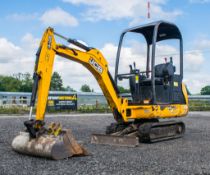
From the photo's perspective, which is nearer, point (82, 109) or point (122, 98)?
point (122, 98)

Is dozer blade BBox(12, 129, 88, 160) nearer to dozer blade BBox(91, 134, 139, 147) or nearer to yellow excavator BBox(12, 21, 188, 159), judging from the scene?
yellow excavator BBox(12, 21, 188, 159)

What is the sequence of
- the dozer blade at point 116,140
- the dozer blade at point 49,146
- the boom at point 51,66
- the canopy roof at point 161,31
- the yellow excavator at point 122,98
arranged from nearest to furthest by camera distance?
1. the dozer blade at point 49,146
2. the yellow excavator at point 122,98
3. the boom at point 51,66
4. the dozer blade at point 116,140
5. the canopy roof at point 161,31

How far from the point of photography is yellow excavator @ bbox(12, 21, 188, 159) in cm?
723

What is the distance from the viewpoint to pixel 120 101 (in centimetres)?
982

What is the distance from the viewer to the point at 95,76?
9516 mm

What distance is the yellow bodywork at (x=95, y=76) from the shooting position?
25.3 ft

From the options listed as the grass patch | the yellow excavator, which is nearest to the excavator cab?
the yellow excavator

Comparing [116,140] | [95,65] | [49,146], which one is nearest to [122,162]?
[49,146]

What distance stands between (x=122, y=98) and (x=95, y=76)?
983 mm

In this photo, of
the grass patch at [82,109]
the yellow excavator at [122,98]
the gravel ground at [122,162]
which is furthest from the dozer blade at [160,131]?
the grass patch at [82,109]

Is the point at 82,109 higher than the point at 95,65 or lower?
lower

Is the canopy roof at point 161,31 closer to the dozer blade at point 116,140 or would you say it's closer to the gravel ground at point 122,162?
the dozer blade at point 116,140

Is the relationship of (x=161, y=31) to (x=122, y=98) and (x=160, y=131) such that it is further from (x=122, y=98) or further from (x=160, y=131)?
(x=160, y=131)

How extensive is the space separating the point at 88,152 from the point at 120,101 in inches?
101
